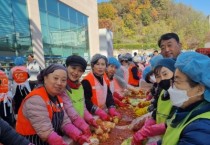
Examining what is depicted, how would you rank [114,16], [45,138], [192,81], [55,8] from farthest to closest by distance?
1. [114,16]
2. [55,8]
3. [45,138]
4. [192,81]

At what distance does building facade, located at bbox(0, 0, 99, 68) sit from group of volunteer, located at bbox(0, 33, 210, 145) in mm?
5241

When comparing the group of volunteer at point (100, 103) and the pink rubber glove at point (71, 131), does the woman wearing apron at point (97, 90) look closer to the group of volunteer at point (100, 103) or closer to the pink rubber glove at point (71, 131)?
the group of volunteer at point (100, 103)

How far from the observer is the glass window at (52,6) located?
1235 centimetres

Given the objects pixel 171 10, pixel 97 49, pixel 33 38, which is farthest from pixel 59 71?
pixel 171 10

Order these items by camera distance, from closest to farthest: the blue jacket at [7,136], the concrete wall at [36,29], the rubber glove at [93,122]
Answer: the blue jacket at [7,136]
the rubber glove at [93,122]
the concrete wall at [36,29]

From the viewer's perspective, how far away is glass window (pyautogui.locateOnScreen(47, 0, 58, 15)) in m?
12.4

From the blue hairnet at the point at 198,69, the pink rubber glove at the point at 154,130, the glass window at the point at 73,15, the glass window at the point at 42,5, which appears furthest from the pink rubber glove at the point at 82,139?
the glass window at the point at 73,15

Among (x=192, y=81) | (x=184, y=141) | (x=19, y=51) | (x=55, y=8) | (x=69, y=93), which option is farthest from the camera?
(x=55, y=8)

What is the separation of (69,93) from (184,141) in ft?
5.57

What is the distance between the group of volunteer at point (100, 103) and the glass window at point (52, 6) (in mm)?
8995

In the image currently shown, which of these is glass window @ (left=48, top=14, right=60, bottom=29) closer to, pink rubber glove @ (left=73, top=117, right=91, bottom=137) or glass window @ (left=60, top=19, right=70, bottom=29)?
glass window @ (left=60, top=19, right=70, bottom=29)

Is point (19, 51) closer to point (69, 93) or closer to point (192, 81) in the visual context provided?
point (69, 93)

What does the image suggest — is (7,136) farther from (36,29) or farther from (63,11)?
(63,11)

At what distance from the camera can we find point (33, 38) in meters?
10.0
